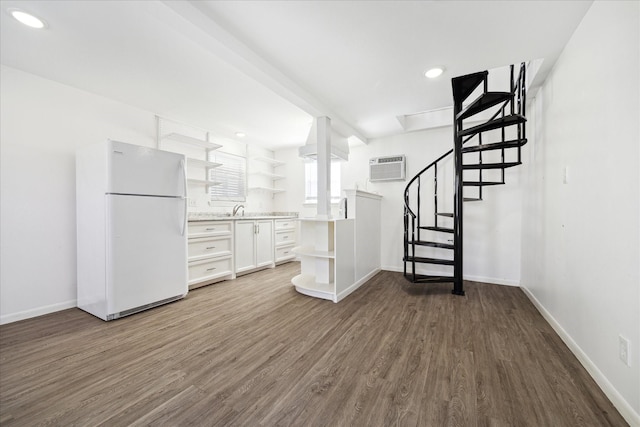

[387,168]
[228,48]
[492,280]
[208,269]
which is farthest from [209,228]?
[492,280]

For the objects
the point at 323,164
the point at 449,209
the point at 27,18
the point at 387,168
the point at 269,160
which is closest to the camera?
the point at 27,18

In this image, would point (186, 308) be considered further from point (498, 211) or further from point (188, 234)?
point (498, 211)

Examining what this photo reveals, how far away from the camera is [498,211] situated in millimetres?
3547

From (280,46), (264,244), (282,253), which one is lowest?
(282,253)

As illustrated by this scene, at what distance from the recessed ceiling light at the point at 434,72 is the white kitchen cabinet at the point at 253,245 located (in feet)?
10.2

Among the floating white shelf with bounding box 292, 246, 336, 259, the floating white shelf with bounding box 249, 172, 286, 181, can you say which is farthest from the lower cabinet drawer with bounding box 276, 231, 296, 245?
the floating white shelf with bounding box 292, 246, 336, 259

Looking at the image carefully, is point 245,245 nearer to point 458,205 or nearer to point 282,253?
point 282,253

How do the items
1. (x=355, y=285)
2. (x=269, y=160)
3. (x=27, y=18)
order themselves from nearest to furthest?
(x=27, y=18) → (x=355, y=285) → (x=269, y=160)

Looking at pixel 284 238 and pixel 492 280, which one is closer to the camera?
pixel 492 280

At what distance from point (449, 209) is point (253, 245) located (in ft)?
10.5

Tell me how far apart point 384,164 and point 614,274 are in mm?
3225

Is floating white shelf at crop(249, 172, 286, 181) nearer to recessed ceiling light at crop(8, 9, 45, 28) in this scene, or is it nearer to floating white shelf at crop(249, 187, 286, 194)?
floating white shelf at crop(249, 187, 286, 194)

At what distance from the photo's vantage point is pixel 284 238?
15.9 ft

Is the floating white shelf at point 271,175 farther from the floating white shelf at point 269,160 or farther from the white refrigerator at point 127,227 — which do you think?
the white refrigerator at point 127,227
